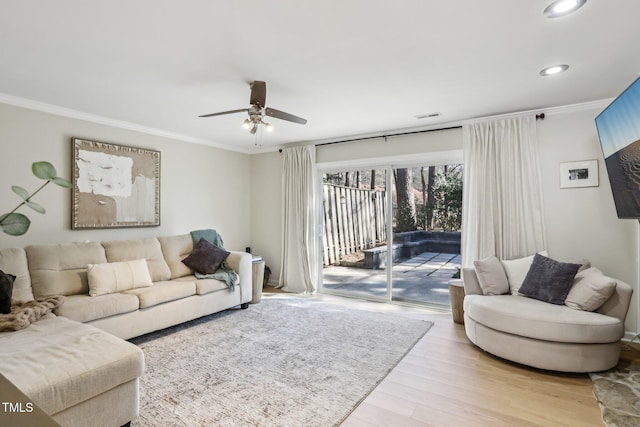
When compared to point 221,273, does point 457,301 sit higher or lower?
lower

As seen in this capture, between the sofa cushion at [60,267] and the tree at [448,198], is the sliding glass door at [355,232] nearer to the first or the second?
the tree at [448,198]

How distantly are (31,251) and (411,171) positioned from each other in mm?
4642

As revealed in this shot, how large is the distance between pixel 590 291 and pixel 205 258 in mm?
4169

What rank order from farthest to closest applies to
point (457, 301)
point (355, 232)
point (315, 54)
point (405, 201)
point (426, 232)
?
1. point (355, 232)
2. point (405, 201)
3. point (426, 232)
4. point (457, 301)
5. point (315, 54)

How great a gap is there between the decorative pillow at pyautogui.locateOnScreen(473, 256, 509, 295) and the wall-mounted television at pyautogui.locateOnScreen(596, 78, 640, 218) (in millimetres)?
1139

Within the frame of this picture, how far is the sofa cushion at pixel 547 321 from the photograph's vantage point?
2604 millimetres

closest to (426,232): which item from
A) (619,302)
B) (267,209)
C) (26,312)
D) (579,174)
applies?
(579,174)

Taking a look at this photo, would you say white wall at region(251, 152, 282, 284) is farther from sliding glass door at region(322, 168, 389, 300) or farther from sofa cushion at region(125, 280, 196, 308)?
sofa cushion at region(125, 280, 196, 308)

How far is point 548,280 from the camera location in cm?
312

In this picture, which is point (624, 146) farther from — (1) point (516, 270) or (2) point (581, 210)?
(1) point (516, 270)

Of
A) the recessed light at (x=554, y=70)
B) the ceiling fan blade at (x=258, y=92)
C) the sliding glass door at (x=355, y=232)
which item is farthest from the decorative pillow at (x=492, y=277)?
the ceiling fan blade at (x=258, y=92)

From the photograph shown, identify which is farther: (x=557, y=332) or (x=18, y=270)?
(x=18, y=270)

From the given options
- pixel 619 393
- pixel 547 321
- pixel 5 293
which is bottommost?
pixel 619 393

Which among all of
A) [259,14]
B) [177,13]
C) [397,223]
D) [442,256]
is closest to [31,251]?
[177,13]
